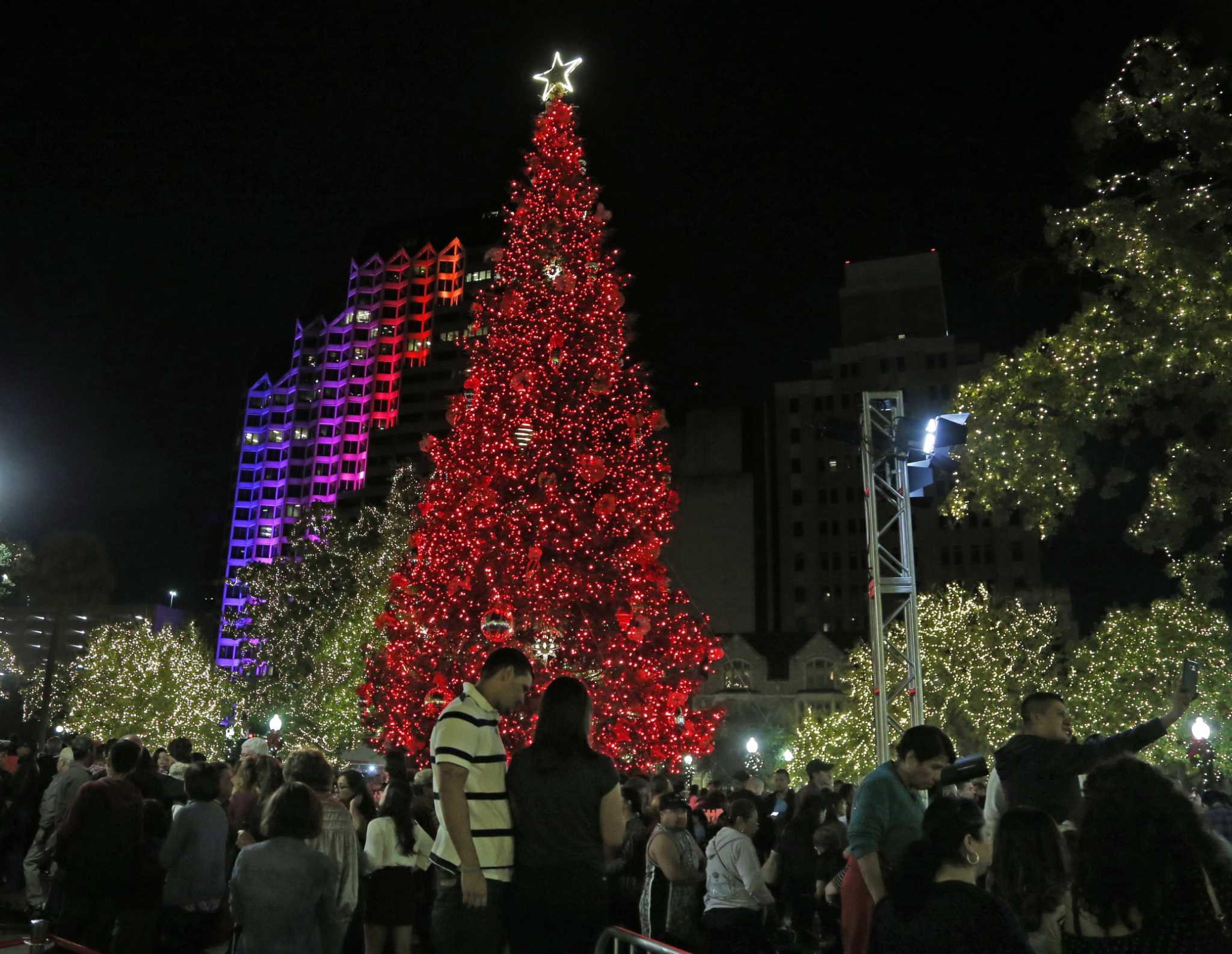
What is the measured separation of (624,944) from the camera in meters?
4.44

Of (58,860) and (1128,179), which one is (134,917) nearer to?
(58,860)

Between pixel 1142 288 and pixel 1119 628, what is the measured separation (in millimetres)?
29703

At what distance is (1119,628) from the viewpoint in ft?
119

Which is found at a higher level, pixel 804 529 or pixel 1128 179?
pixel 804 529

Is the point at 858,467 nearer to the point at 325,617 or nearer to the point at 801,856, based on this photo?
the point at 325,617

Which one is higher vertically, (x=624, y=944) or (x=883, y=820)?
(x=883, y=820)

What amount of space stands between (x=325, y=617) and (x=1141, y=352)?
3597cm

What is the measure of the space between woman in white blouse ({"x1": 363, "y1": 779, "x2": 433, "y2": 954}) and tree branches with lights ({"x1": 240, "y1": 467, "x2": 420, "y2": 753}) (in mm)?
30441

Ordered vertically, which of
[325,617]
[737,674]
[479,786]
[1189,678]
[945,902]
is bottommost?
[945,902]

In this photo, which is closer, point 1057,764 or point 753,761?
point 1057,764

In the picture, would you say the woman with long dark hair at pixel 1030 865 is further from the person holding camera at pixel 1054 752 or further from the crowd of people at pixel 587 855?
the person holding camera at pixel 1054 752

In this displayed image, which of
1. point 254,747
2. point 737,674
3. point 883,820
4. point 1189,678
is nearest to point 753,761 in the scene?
point 737,674

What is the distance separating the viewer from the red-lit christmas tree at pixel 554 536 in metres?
17.2

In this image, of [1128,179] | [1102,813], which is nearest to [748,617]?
[1128,179]
